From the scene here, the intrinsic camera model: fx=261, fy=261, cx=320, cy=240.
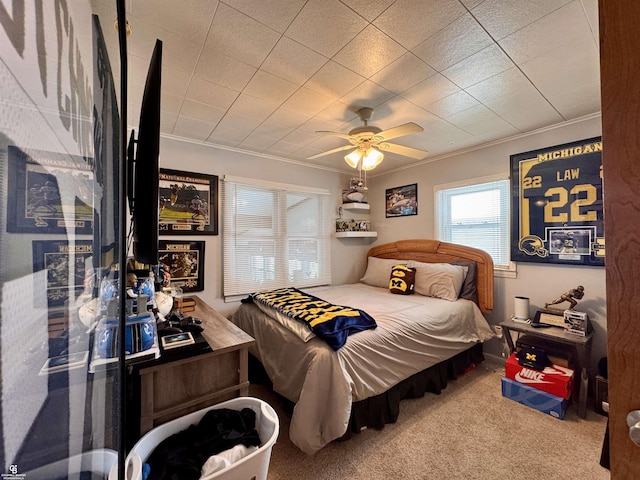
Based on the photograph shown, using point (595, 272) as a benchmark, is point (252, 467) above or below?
below

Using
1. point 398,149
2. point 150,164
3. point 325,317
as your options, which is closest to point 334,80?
point 398,149

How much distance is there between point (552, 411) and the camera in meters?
2.03

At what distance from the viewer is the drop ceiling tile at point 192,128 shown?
7.94ft

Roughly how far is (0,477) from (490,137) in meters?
3.61

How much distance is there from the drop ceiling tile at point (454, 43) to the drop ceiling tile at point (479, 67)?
53 millimetres

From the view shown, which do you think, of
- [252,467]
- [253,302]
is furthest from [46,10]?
[253,302]

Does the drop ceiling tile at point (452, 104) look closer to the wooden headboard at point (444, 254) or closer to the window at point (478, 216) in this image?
the window at point (478, 216)

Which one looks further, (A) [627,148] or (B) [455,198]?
(B) [455,198]

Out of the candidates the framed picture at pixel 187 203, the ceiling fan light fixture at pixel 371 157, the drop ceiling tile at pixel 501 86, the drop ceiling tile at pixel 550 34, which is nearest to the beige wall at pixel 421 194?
the framed picture at pixel 187 203

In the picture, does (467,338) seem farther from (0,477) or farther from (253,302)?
(0,477)

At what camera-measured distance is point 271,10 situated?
1.26m

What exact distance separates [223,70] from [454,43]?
140 cm

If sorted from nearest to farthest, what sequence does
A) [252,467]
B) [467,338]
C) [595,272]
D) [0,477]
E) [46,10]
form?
1. [0,477]
2. [46,10]
3. [252,467]
4. [595,272]
5. [467,338]

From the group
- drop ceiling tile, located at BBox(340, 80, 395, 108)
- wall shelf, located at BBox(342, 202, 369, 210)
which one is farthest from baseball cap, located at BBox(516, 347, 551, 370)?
wall shelf, located at BBox(342, 202, 369, 210)
